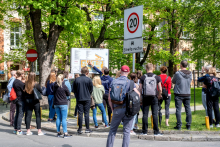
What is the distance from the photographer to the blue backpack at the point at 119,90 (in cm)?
577

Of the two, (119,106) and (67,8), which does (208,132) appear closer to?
(119,106)

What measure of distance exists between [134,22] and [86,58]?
163 inches

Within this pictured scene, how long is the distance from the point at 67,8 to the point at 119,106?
30.1 feet

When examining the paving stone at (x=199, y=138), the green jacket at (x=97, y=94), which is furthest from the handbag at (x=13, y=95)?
the paving stone at (x=199, y=138)

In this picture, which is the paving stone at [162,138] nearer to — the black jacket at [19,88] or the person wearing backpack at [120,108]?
the person wearing backpack at [120,108]

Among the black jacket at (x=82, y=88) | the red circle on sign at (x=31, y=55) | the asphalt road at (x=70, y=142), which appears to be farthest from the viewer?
the red circle on sign at (x=31, y=55)

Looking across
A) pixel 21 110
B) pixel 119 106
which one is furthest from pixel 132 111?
pixel 21 110

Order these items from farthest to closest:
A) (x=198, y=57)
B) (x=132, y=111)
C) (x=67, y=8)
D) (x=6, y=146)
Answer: (x=198, y=57) → (x=67, y=8) → (x=6, y=146) → (x=132, y=111)

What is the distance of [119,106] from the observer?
5844 millimetres

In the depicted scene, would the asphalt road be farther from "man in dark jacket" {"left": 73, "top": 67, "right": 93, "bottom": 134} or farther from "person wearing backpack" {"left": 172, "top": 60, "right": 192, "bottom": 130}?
"person wearing backpack" {"left": 172, "top": 60, "right": 192, "bottom": 130}

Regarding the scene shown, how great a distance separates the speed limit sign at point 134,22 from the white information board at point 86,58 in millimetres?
3621

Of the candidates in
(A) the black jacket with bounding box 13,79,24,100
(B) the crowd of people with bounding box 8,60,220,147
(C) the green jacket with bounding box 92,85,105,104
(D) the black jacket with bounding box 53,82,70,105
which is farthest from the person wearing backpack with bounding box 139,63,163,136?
(A) the black jacket with bounding box 13,79,24,100

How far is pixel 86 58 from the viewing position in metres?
11.9

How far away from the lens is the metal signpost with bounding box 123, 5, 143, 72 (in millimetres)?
7968
